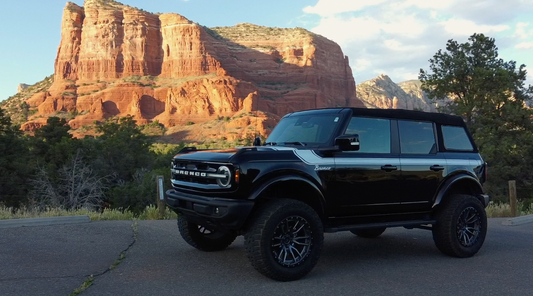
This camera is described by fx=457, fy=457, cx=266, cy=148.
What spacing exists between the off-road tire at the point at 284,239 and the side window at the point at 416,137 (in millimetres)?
1972

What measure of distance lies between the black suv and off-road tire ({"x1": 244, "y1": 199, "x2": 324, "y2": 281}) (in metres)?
0.01

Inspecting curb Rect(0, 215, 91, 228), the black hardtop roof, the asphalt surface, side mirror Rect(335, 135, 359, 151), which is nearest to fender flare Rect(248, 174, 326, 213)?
side mirror Rect(335, 135, 359, 151)

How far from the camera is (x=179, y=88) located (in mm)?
112812

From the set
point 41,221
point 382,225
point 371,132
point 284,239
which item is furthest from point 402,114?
point 41,221

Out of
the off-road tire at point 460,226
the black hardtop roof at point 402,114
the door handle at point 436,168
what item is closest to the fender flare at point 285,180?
the black hardtop roof at point 402,114

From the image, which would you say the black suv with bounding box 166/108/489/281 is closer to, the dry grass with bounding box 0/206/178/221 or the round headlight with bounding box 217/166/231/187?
the round headlight with bounding box 217/166/231/187

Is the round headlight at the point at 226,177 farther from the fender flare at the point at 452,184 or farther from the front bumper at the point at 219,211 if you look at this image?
the fender flare at the point at 452,184

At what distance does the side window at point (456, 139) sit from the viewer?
7.03m

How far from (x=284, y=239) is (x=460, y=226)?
9.79 ft

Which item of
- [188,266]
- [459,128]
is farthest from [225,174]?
[459,128]

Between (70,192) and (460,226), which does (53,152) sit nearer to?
(70,192)

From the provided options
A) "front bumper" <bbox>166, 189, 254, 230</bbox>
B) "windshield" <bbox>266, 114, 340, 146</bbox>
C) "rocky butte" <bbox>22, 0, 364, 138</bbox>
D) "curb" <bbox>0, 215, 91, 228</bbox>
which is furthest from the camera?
"rocky butte" <bbox>22, 0, 364, 138</bbox>

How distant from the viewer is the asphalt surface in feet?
15.7

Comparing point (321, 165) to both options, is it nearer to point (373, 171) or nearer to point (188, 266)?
point (373, 171)
